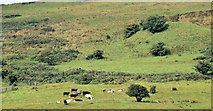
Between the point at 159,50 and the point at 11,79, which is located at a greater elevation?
the point at 159,50

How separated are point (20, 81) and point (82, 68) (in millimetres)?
18013

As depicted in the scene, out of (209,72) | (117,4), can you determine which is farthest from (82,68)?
(117,4)

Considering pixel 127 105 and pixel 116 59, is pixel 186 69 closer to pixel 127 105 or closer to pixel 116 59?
pixel 116 59

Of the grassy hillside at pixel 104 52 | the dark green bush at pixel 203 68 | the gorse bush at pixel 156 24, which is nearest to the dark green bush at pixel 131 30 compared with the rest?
the grassy hillside at pixel 104 52

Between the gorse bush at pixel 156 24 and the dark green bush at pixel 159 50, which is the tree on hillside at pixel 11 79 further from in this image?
the gorse bush at pixel 156 24

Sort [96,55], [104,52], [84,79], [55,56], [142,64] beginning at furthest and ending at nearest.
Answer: [104,52]
[55,56]
[96,55]
[142,64]
[84,79]

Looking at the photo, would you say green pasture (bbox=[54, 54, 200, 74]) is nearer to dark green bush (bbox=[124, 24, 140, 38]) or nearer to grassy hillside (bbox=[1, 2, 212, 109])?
grassy hillside (bbox=[1, 2, 212, 109])

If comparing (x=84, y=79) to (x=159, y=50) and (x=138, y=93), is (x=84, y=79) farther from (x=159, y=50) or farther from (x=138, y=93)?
(x=159, y=50)

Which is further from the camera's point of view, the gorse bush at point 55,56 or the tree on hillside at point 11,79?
the gorse bush at point 55,56

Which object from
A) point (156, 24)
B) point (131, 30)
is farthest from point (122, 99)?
point (131, 30)

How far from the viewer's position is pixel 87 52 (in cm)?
9338

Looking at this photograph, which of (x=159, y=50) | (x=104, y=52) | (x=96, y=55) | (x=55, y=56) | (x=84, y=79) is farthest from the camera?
(x=104, y=52)

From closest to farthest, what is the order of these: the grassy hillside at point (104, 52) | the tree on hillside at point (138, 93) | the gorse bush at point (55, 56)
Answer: the tree on hillside at point (138, 93), the grassy hillside at point (104, 52), the gorse bush at point (55, 56)

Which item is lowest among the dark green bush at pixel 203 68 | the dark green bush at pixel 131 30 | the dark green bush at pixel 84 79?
the dark green bush at pixel 84 79
